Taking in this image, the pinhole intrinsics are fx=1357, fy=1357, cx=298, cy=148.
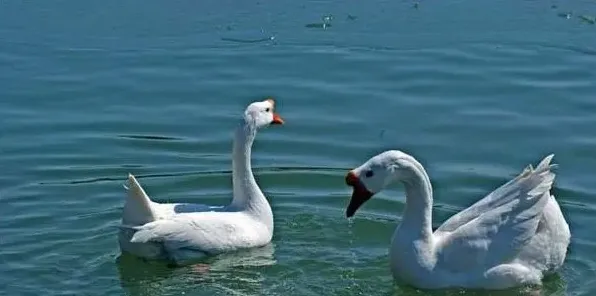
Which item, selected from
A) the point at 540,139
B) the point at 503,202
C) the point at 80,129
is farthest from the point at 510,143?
the point at 80,129

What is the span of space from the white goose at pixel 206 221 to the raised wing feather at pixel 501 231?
5.85 ft

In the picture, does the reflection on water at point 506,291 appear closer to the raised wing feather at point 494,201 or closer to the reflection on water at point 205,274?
the raised wing feather at point 494,201

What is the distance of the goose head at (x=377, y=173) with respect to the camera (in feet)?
32.7

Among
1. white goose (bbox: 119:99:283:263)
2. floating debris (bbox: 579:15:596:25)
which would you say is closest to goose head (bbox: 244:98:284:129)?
white goose (bbox: 119:99:283:263)

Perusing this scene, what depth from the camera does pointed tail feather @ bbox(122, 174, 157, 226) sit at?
34.5ft

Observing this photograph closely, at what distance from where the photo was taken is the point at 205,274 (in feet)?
35.1

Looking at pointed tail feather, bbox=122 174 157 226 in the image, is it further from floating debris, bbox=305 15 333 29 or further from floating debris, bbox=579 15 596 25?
floating debris, bbox=579 15 596 25

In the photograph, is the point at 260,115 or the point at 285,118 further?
the point at 285,118

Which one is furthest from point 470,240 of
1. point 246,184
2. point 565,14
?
point 565,14

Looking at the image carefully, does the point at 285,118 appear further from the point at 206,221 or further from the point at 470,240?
the point at 470,240

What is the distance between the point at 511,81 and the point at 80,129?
494 cm

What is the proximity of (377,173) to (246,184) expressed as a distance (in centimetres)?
189

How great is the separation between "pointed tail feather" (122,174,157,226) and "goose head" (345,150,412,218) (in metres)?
1.68

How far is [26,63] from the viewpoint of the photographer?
16.4 meters
